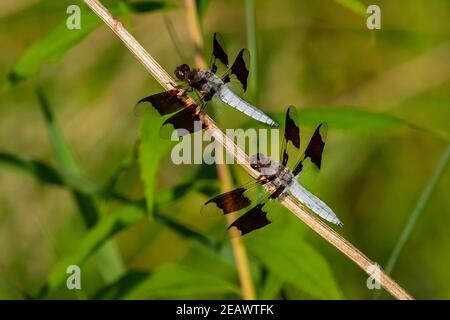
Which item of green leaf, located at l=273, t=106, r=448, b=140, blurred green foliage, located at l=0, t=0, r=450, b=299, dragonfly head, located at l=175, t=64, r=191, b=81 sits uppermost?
blurred green foliage, located at l=0, t=0, r=450, b=299

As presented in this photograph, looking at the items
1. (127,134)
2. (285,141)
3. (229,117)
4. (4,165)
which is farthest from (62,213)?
(285,141)

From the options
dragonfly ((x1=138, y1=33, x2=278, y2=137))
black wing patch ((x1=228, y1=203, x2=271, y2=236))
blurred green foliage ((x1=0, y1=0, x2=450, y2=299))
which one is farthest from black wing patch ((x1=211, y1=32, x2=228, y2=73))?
blurred green foliage ((x1=0, y1=0, x2=450, y2=299))

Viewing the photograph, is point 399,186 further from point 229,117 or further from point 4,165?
point 4,165

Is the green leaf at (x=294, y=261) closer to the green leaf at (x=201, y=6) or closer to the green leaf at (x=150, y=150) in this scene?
the green leaf at (x=150, y=150)

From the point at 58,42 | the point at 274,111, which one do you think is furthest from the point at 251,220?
the point at 274,111

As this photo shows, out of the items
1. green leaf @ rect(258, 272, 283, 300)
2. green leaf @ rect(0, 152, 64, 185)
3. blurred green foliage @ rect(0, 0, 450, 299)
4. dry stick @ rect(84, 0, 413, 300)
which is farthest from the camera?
blurred green foliage @ rect(0, 0, 450, 299)

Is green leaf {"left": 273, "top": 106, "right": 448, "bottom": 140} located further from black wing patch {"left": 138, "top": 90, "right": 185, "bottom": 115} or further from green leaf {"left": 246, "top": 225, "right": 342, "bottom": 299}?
black wing patch {"left": 138, "top": 90, "right": 185, "bottom": 115}

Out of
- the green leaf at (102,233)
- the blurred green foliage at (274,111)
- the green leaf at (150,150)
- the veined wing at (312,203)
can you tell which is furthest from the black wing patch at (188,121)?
the blurred green foliage at (274,111)
